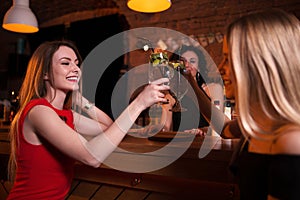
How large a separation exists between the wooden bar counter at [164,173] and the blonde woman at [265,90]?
19.6 inches

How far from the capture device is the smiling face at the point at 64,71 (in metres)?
1.44

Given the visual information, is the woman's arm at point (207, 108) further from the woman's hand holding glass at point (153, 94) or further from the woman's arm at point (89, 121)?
the woman's arm at point (89, 121)

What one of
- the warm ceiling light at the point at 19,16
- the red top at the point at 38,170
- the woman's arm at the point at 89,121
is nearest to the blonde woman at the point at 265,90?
the red top at the point at 38,170

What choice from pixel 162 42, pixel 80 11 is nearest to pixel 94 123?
pixel 162 42

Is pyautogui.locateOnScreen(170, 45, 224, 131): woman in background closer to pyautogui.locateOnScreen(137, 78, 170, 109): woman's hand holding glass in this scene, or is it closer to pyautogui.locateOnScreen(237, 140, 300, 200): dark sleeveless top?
pyautogui.locateOnScreen(137, 78, 170, 109): woman's hand holding glass

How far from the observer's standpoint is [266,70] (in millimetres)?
852

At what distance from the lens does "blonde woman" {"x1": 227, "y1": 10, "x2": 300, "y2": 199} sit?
0.82 m

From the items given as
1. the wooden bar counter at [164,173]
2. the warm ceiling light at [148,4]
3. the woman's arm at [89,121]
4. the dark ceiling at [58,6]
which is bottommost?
the wooden bar counter at [164,173]

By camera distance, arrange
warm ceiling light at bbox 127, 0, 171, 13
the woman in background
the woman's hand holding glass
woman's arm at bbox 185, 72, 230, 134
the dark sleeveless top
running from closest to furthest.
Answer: the dark sleeveless top → the woman's hand holding glass → woman's arm at bbox 185, 72, 230, 134 → the woman in background → warm ceiling light at bbox 127, 0, 171, 13

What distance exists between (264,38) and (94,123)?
1.02 metres

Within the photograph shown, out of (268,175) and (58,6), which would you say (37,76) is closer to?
(268,175)

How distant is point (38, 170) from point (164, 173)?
0.58 m

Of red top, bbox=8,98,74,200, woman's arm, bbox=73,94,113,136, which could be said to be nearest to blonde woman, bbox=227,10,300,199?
red top, bbox=8,98,74,200

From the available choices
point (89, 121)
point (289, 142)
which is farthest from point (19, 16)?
point (289, 142)
